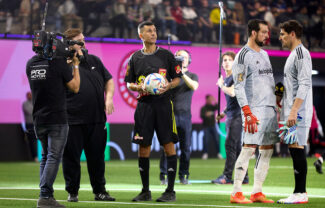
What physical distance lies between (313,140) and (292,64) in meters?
14.2

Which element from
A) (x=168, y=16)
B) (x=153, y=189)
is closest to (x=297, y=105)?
(x=153, y=189)

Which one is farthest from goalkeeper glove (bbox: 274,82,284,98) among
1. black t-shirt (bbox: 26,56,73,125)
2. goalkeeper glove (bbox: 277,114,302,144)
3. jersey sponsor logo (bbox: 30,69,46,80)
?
jersey sponsor logo (bbox: 30,69,46,80)

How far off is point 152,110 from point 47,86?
1.53 meters

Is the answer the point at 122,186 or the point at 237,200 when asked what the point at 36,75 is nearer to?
the point at 237,200

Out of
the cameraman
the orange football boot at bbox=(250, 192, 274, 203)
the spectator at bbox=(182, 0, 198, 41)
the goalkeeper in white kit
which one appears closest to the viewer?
the cameraman

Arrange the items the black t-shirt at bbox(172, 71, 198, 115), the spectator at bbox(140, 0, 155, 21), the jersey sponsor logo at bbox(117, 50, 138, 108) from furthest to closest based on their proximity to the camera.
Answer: the spectator at bbox(140, 0, 155, 21)
the jersey sponsor logo at bbox(117, 50, 138, 108)
the black t-shirt at bbox(172, 71, 198, 115)

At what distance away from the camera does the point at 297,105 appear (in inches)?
302

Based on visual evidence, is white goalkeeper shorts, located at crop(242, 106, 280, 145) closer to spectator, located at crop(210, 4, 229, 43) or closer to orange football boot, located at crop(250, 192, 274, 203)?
orange football boot, located at crop(250, 192, 274, 203)

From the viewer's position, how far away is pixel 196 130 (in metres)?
20.7

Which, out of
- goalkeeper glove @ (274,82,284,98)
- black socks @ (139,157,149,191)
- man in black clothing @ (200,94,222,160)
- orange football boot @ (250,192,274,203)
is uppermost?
goalkeeper glove @ (274,82,284,98)

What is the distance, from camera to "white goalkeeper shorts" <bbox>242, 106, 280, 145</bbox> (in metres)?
7.73

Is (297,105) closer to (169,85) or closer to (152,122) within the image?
(169,85)

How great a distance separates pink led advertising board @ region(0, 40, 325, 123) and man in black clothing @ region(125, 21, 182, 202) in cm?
1132

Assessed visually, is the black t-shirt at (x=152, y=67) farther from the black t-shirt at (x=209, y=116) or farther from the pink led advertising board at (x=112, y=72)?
the black t-shirt at (x=209, y=116)
